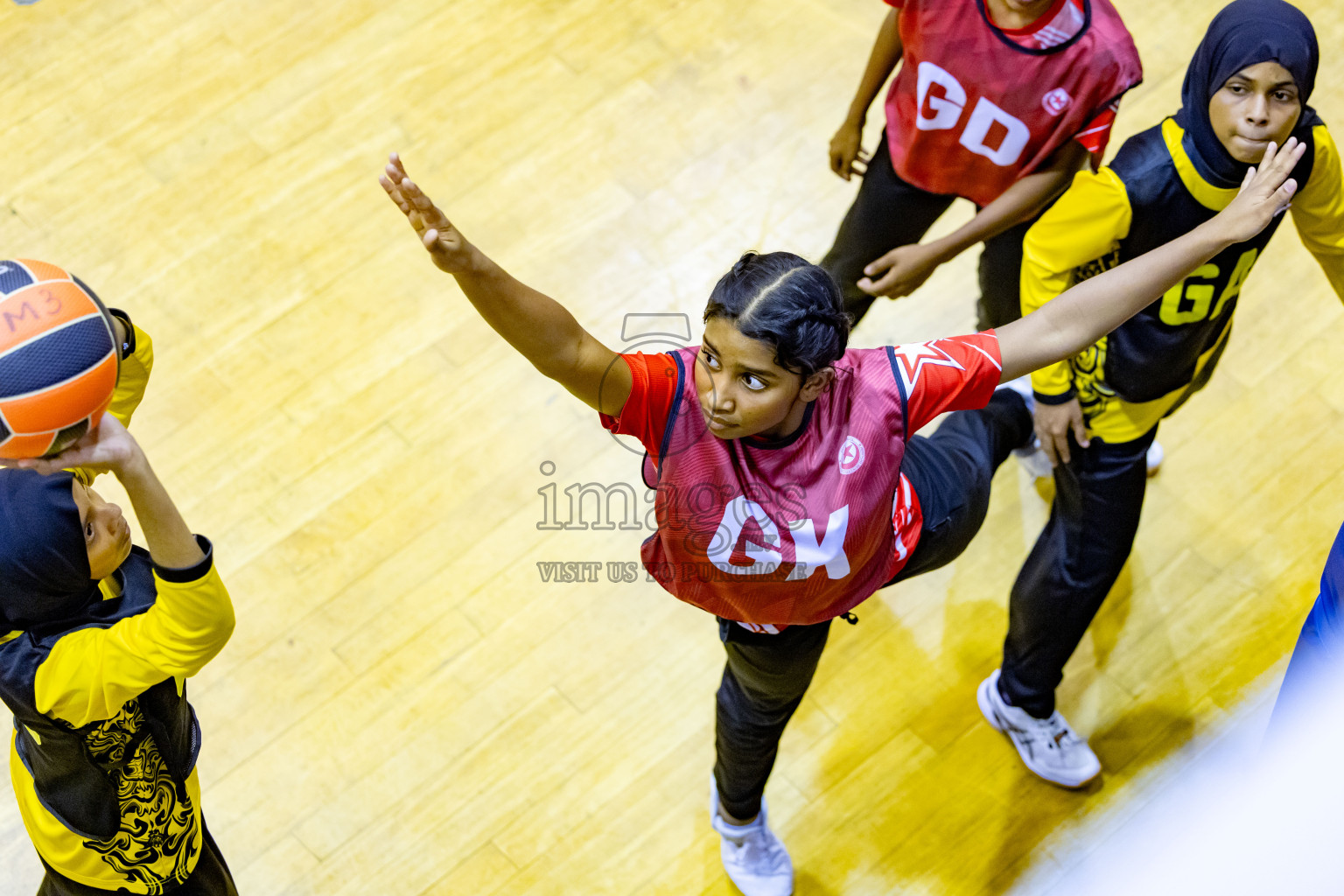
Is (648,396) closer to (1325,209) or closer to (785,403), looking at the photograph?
(785,403)

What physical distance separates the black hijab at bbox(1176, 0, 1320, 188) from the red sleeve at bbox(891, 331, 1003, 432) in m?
0.54

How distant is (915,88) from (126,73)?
88.8 inches

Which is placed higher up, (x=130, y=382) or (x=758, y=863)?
(x=130, y=382)

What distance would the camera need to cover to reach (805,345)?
1550mm

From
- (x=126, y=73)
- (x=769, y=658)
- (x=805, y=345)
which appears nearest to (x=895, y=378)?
(x=805, y=345)

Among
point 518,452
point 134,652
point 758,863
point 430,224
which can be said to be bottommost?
point 758,863

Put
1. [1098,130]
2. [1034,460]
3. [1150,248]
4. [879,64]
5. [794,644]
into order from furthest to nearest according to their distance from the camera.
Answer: [1034,460]
[879,64]
[1098,130]
[1150,248]
[794,644]

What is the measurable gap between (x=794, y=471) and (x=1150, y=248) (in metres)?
0.84

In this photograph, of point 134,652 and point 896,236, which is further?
point 896,236

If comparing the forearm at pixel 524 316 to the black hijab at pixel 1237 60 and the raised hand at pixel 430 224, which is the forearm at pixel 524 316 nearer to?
the raised hand at pixel 430 224

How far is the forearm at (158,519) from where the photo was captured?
146 cm

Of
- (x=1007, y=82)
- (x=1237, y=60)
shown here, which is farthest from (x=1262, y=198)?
(x=1007, y=82)

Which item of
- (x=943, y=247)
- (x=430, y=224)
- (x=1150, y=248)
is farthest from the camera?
(x=943, y=247)

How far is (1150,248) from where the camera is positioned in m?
2.10
